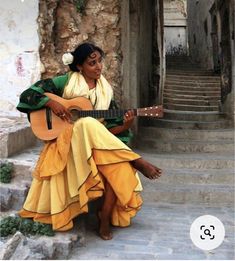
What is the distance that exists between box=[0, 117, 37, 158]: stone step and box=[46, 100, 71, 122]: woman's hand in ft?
4.41

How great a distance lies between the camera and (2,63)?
6.09 metres

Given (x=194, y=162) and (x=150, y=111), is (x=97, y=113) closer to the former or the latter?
(x=150, y=111)

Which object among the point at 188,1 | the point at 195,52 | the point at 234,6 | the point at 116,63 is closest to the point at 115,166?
the point at 116,63

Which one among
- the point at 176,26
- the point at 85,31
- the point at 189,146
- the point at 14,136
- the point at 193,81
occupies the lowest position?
the point at 189,146

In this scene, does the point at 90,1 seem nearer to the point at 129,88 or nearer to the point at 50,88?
the point at 129,88

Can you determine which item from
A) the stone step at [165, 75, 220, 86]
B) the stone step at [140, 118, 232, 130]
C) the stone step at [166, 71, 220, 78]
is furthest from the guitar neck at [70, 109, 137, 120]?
the stone step at [166, 71, 220, 78]

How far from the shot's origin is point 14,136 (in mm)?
5031

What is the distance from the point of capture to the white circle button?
3609 millimetres

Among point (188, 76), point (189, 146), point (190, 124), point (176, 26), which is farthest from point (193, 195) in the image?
point (176, 26)

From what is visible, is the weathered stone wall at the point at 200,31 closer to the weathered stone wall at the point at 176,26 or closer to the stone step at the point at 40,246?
the weathered stone wall at the point at 176,26

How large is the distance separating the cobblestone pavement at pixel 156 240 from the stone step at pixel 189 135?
261 cm

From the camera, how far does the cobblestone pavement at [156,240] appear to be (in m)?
3.50

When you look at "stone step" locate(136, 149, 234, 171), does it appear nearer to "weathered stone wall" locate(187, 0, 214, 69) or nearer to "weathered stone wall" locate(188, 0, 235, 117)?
"weathered stone wall" locate(188, 0, 235, 117)

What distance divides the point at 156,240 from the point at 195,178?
1814mm
